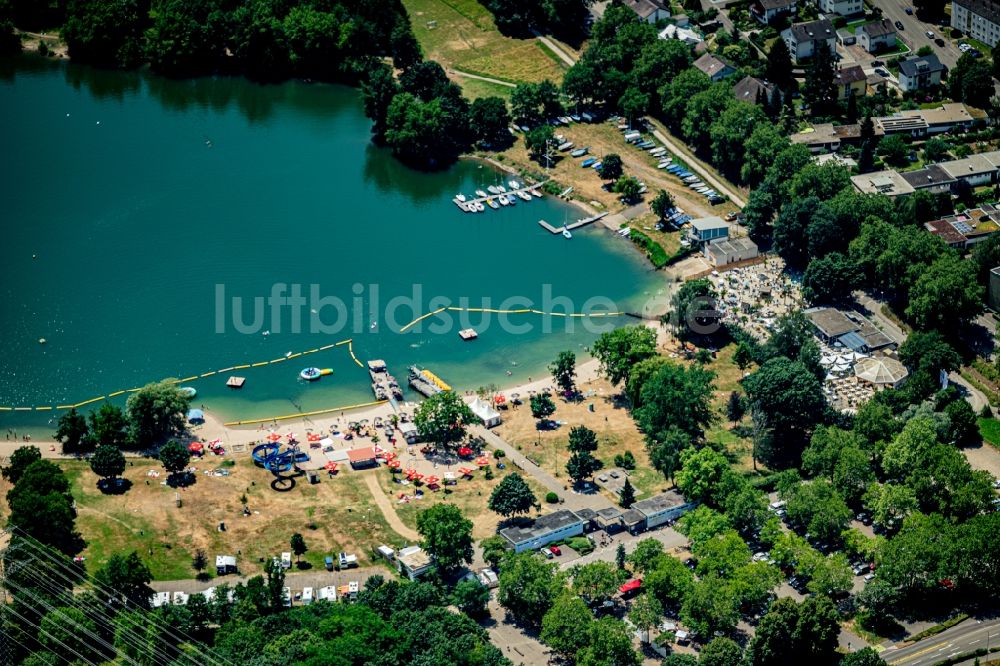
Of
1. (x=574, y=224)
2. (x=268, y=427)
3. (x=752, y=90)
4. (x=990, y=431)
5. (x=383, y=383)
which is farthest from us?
(x=752, y=90)

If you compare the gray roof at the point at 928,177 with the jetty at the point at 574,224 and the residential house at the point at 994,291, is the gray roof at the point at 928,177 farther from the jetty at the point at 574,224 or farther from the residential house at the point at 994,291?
the jetty at the point at 574,224

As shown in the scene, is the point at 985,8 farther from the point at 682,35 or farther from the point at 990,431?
the point at 990,431

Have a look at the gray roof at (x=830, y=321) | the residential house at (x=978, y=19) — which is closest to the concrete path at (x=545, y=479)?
the gray roof at (x=830, y=321)

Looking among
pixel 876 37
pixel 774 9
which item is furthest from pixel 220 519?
pixel 774 9

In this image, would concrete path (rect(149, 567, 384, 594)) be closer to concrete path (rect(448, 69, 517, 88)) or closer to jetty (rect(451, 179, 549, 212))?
jetty (rect(451, 179, 549, 212))

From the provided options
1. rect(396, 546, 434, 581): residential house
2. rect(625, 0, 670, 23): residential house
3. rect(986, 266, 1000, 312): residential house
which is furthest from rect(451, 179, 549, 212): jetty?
rect(396, 546, 434, 581): residential house

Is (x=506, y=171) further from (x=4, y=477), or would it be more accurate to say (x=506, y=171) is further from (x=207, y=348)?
(x=4, y=477)
